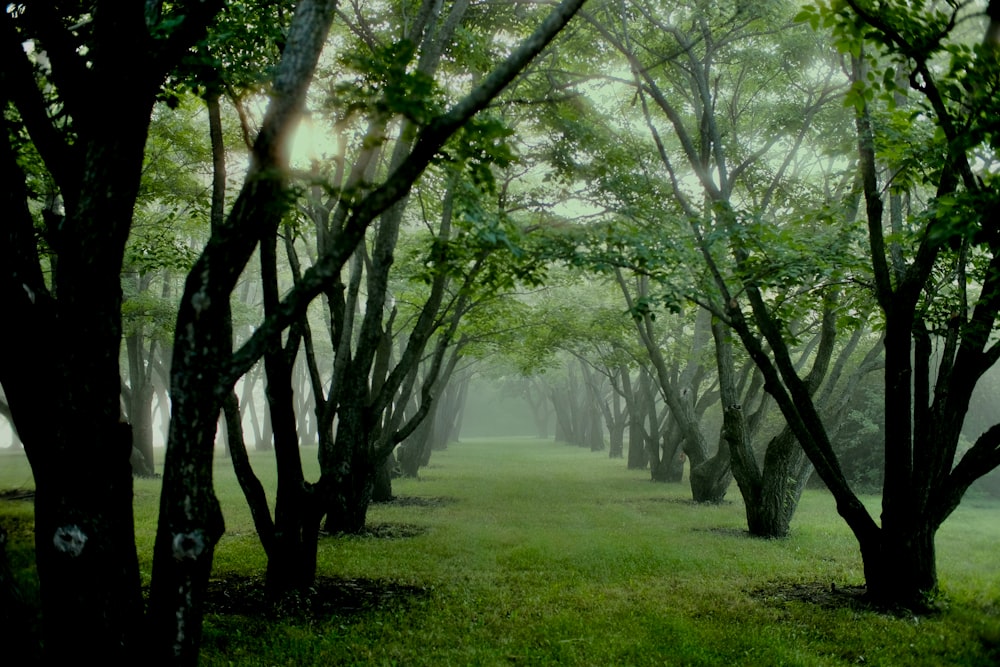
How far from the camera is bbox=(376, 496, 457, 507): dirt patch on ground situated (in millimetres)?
16891

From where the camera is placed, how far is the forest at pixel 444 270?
361 centimetres

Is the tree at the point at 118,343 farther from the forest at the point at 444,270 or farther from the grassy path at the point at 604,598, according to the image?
the grassy path at the point at 604,598

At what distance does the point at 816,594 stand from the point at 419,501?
10946 millimetres

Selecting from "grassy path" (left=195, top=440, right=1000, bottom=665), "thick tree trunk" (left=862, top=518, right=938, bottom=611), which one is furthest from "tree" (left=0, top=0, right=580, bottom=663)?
"thick tree trunk" (left=862, top=518, right=938, bottom=611)

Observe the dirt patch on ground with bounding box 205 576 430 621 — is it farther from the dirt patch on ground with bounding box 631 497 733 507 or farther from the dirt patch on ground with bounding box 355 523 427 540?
the dirt patch on ground with bounding box 631 497 733 507

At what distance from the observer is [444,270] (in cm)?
666

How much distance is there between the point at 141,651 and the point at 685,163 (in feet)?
56.1

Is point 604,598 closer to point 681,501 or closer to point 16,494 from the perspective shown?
point 681,501

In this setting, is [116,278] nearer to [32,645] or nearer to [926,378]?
[32,645]

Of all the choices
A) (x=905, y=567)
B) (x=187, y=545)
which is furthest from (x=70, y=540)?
(x=905, y=567)

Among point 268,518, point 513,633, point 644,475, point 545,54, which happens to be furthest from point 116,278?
point 644,475

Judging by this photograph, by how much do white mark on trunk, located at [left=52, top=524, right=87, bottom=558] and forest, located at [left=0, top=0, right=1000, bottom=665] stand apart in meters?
0.02

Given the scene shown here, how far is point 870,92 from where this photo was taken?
526cm

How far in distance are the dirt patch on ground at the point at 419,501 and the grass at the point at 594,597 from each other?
2.06 ft
